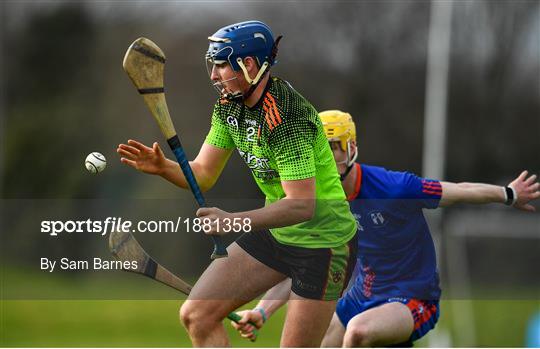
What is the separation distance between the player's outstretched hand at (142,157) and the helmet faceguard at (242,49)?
0.46m

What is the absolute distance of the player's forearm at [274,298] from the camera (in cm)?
600

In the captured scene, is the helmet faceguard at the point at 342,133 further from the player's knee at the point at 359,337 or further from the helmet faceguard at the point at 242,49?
the helmet faceguard at the point at 242,49

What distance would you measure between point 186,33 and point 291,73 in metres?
1.76

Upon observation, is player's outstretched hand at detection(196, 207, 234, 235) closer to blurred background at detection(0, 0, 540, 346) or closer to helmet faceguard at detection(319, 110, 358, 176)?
helmet faceguard at detection(319, 110, 358, 176)

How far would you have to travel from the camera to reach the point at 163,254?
14.6 metres

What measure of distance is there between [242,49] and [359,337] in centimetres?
187

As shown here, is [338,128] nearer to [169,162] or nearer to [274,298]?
[274,298]

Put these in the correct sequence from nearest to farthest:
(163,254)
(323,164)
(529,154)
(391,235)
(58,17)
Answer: (323,164)
(391,235)
(163,254)
(529,154)
(58,17)

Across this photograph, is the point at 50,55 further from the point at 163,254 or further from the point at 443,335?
the point at 443,335

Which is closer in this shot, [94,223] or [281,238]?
[281,238]

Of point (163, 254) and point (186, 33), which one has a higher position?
point (186, 33)

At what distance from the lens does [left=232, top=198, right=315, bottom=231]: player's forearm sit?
5.23m

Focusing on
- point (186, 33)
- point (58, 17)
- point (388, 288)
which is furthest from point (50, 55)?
point (388, 288)

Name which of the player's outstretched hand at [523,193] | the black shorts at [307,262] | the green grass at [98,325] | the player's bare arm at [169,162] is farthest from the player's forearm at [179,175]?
the green grass at [98,325]
